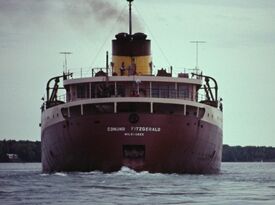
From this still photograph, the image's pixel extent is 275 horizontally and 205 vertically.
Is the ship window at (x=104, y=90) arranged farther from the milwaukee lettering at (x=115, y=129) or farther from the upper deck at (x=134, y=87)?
the milwaukee lettering at (x=115, y=129)

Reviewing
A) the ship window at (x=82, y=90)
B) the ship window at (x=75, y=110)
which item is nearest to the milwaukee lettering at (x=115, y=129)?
the ship window at (x=75, y=110)

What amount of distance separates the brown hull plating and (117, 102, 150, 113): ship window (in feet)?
3.59

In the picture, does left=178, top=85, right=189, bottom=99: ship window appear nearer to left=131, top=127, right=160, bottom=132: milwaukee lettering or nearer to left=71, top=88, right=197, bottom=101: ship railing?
left=71, top=88, right=197, bottom=101: ship railing

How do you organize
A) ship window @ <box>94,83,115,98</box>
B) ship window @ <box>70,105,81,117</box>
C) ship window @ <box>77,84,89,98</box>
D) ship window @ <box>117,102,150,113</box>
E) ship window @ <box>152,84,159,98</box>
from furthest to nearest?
ship window @ <box>77,84,89,98</box> < ship window @ <box>152,84,159,98</box> < ship window @ <box>94,83,115,98</box> < ship window @ <box>70,105,81,117</box> < ship window @ <box>117,102,150,113</box>

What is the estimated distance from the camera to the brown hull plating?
62.3 m

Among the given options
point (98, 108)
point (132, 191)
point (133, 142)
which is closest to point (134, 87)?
point (98, 108)

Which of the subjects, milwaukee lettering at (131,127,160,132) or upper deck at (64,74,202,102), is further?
upper deck at (64,74,202,102)

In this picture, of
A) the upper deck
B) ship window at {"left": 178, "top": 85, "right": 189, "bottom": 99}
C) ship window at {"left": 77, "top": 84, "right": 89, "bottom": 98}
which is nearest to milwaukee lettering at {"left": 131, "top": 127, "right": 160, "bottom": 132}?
the upper deck

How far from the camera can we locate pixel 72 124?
6488cm

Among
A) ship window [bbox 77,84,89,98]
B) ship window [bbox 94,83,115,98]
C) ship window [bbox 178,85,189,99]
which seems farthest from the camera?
ship window [bbox 178,85,189,99]

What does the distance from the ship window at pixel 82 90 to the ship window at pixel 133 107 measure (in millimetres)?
5240

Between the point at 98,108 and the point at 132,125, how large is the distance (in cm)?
326

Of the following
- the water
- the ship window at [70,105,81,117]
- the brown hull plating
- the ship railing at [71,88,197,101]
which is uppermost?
the ship railing at [71,88,197,101]

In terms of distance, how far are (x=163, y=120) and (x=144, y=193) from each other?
1735cm
